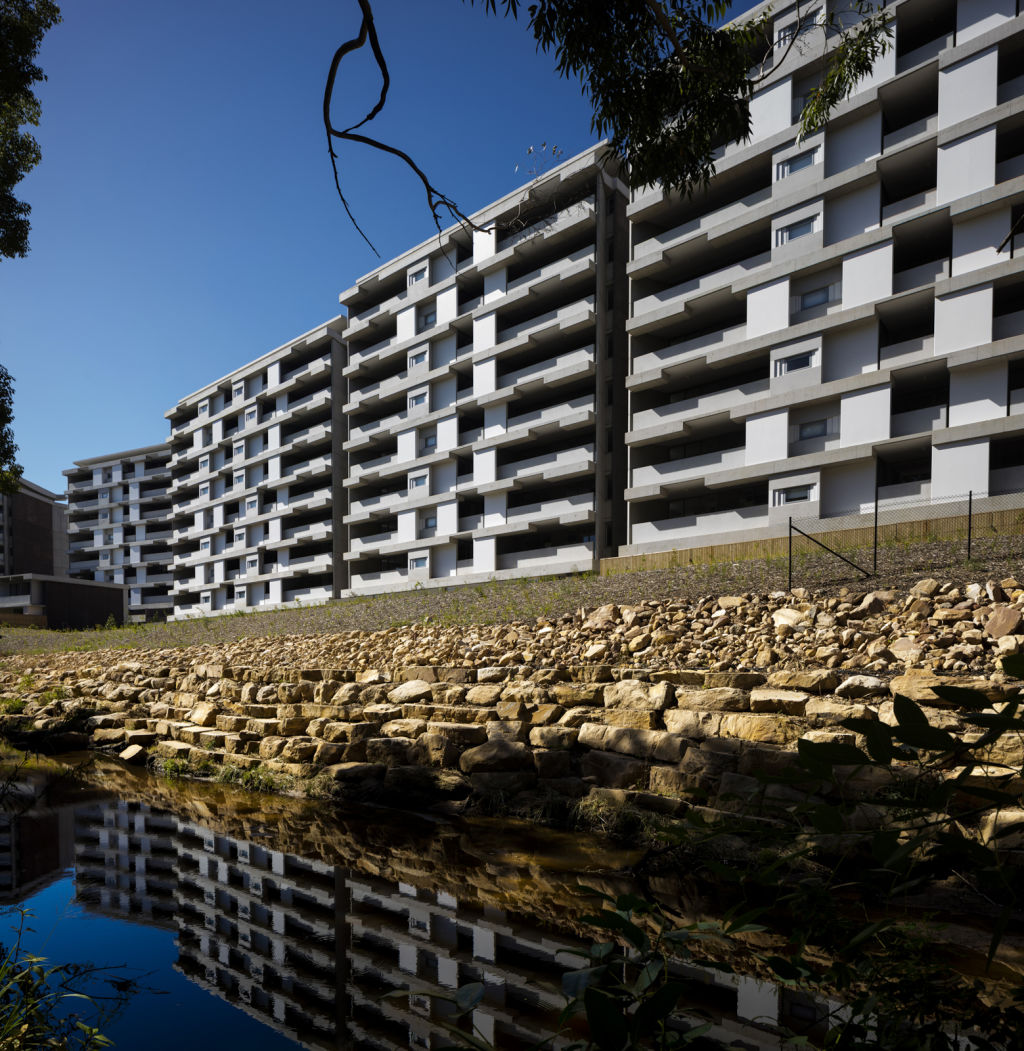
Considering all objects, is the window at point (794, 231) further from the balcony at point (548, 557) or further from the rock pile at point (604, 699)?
the rock pile at point (604, 699)

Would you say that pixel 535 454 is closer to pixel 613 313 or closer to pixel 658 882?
pixel 613 313

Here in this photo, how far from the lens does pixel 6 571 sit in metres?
74.8

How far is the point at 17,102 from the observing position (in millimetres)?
13156

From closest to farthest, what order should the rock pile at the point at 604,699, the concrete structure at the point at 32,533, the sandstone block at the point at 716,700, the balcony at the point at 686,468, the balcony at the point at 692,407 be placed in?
1. the rock pile at the point at 604,699
2. the sandstone block at the point at 716,700
3. the balcony at the point at 692,407
4. the balcony at the point at 686,468
5. the concrete structure at the point at 32,533

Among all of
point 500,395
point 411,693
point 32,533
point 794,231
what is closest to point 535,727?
point 411,693

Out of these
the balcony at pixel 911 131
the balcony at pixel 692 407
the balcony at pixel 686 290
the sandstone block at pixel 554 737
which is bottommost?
the sandstone block at pixel 554 737

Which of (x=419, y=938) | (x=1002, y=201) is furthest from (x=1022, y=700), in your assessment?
(x=1002, y=201)

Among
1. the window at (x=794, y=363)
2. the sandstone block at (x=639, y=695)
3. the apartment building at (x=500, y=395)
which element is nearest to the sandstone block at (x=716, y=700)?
the sandstone block at (x=639, y=695)

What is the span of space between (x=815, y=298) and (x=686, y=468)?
7711 millimetres

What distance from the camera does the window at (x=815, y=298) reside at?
77.6ft

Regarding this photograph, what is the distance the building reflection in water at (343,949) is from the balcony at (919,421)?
852 inches

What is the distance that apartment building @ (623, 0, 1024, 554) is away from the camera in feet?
65.6

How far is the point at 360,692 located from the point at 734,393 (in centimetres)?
1989

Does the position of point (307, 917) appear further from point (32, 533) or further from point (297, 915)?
point (32, 533)
